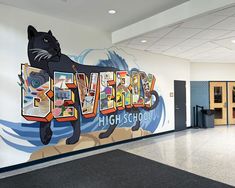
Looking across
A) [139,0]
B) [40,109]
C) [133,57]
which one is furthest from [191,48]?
[40,109]

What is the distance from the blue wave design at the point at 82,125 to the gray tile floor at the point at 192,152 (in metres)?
0.50

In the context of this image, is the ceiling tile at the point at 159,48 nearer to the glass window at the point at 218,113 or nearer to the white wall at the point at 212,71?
the white wall at the point at 212,71

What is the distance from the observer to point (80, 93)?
5098 mm

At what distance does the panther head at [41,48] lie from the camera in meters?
4.30

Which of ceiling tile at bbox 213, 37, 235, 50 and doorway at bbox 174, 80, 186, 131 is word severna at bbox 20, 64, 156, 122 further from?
ceiling tile at bbox 213, 37, 235, 50

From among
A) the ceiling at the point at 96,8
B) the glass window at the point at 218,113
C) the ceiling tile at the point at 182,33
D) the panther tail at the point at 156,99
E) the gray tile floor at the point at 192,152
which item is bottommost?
the gray tile floor at the point at 192,152

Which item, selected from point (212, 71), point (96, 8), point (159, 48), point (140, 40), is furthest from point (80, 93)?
point (212, 71)

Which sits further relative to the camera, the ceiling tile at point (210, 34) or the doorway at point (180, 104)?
the doorway at point (180, 104)

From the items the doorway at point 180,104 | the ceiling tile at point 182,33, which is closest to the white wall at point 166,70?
the doorway at point 180,104

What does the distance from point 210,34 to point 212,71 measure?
505 cm

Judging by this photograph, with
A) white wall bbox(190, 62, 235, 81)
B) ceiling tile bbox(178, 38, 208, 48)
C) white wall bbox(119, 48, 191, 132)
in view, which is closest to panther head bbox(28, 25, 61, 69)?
white wall bbox(119, 48, 191, 132)

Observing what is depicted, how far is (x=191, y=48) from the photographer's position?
21.5 feet

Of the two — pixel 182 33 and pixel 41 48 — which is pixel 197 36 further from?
pixel 41 48

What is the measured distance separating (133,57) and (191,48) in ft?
6.70
